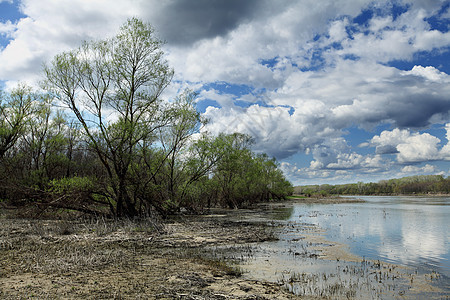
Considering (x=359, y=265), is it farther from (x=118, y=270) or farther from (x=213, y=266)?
(x=118, y=270)

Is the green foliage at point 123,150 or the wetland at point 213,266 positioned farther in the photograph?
the green foliage at point 123,150

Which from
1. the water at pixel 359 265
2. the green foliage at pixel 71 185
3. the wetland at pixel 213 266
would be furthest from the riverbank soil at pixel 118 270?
the green foliage at pixel 71 185

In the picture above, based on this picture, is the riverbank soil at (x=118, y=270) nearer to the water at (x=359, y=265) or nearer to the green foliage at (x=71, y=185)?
the water at (x=359, y=265)

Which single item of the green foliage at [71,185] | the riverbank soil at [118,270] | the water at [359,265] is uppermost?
the green foliage at [71,185]

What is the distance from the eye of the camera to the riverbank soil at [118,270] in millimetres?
7090

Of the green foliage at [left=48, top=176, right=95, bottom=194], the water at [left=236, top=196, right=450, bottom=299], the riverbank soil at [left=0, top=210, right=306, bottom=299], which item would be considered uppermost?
the green foliage at [left=48, top=176, right=95, bottom=194]

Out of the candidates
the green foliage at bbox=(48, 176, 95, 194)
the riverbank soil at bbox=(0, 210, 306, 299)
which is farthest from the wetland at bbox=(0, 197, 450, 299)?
the green foliage at bbox=(48, 176, 95, 194)

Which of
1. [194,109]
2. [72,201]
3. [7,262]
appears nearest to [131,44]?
[194,109]

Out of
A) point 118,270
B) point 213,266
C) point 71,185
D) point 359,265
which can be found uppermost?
point 71,185

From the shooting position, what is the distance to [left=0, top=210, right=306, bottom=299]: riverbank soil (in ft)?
23.3

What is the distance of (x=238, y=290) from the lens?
7.72 metres

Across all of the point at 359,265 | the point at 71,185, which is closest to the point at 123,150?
the point at 71,185

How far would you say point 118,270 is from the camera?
9.09 meters

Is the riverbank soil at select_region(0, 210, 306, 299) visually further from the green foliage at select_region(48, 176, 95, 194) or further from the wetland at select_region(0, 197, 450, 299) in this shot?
the green foliage at select_region(48, 176, 95, 194)
